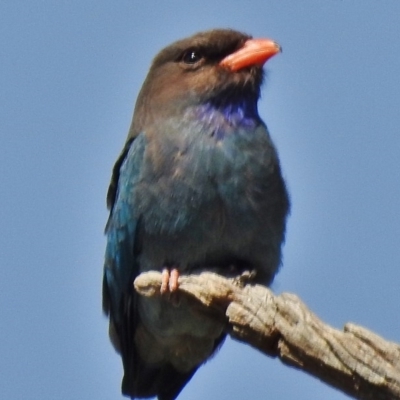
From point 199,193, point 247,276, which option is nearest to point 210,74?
point 199,193

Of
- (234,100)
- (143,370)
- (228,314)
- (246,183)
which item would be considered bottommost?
(228,314)

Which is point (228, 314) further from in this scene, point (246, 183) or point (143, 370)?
point (143, 370)

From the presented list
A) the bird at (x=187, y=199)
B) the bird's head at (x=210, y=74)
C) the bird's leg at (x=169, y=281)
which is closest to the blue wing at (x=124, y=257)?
the bird at (x=187, y=199)

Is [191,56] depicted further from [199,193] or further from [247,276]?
[247,276]

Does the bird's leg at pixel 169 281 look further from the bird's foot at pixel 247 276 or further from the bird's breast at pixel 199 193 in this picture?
the bird's foot at pixel 247 276

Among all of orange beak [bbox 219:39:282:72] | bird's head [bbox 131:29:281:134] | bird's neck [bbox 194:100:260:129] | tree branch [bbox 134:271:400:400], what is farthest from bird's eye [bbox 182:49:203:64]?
tree branch [bbox 134:271:400:400]

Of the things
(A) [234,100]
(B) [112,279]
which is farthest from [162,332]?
(A) [234,100]

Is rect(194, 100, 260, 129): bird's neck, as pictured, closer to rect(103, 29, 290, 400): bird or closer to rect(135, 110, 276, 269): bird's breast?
rect(103, 29, 290, 400): bird
